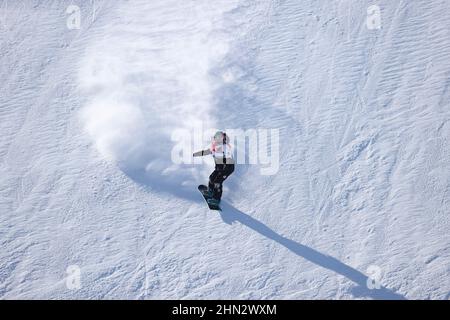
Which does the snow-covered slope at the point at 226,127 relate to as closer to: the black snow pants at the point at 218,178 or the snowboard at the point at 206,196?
the snowboard at the point at 206,196

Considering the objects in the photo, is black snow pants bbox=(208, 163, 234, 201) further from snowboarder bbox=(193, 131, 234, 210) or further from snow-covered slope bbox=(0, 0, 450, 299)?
snow-covered slope bbox=(0, 0, 450, 299)

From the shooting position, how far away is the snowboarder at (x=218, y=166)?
9484 millimetres

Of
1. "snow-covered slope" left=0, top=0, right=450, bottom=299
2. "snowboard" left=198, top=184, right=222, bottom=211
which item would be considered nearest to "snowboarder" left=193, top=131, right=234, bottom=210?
"snowboard" left=198, top=184, right=222, bottom=211

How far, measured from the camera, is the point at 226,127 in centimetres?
1080

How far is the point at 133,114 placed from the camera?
11.0 m

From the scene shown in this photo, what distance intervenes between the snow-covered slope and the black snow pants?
0.31m

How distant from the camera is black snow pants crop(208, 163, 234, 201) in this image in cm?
967

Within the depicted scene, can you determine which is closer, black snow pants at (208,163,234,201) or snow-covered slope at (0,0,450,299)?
snow-covered slope at (0,0,450,299)

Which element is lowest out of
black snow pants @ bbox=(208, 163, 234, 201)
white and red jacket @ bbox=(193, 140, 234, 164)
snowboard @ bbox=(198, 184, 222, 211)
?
→ snowboard @ bbox=(198, 184, 222, 211)

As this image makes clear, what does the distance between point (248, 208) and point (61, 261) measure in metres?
3.16

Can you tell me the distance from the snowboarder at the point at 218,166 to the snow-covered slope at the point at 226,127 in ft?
0.79

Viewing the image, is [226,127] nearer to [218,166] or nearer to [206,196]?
[218,166]

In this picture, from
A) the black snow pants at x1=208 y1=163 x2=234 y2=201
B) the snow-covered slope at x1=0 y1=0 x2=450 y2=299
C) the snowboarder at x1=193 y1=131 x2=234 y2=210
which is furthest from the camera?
the black snow pants at x1=208 y1=163 x2=234 y2=201

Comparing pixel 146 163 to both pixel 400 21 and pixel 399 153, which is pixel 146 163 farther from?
pixel 400 21
